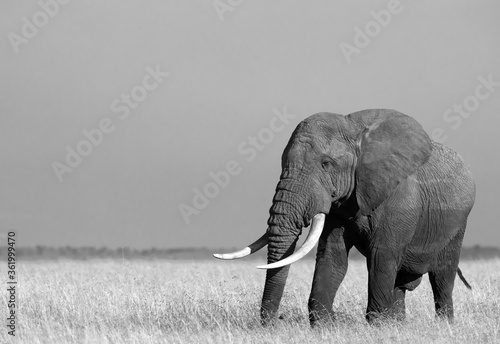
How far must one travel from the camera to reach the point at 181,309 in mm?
13906

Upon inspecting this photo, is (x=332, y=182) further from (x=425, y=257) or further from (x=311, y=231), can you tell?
(x=425, y=257)

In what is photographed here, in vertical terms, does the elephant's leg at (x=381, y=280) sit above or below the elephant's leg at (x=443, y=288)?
above

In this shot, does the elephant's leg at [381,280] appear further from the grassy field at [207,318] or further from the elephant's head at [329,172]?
the elephant's head at [329,172]

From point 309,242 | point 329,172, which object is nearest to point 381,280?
point 309,242

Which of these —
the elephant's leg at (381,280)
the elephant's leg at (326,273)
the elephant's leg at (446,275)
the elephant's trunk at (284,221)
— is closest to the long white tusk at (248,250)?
the elephant's trunk at (284,221)

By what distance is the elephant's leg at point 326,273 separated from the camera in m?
11.5

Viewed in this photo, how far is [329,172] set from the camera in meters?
10.5

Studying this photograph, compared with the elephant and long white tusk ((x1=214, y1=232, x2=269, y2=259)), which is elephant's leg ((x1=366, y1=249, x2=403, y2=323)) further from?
long white tusk ((x1=214, y1=232, x2=269, y2=259))

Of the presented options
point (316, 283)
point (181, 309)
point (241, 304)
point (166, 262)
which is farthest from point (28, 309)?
point (166, 262)

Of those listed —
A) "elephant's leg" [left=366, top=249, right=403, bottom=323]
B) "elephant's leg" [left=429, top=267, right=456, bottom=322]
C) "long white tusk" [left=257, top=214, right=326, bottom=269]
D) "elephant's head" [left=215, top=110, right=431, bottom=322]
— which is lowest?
"elephant's leg" [left=429, top=267, right=456, bottom=322]

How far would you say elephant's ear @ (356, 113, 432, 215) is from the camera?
1082 cm

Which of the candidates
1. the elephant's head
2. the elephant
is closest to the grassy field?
the elephant

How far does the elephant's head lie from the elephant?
12 mm

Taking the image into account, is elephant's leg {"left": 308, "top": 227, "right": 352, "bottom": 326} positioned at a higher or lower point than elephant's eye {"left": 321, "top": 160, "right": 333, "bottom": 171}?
lower
